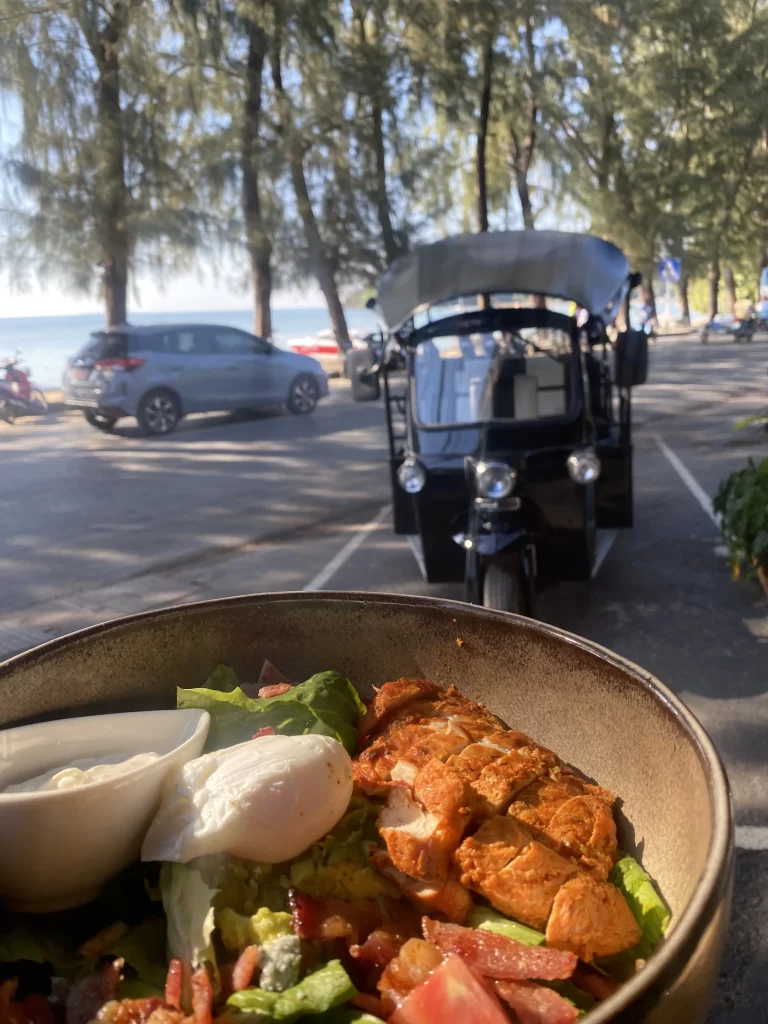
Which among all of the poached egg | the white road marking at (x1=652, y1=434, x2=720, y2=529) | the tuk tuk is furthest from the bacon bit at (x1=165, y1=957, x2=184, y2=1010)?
the white road marking at (x1=652, y1=434, x2=720, y2=529)

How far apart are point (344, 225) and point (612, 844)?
21932 millimetres

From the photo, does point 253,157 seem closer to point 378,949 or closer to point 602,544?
point 602,544

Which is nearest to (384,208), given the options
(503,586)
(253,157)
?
(253,157)

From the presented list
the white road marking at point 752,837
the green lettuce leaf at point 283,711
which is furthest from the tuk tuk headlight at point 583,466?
the green lettuce leaf at point 283,711

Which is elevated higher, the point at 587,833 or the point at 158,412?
the point at 158,412

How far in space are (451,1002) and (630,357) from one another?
202 inches

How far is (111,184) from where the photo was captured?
15.2 meters

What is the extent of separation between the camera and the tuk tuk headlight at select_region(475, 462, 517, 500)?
4773mm

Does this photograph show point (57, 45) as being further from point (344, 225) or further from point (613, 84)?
point (613, 84)

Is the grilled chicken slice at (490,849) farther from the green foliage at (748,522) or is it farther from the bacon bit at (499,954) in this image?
the green foliage at (748,522)

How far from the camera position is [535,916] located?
117 centimetres

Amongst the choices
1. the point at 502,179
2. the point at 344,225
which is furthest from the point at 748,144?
the point at 344,225

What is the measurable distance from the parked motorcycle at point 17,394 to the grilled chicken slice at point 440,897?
1104 cm

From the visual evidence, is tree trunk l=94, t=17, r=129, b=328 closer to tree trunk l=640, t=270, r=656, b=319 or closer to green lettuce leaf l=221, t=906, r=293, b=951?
green lettuce leaf l=221, t=906, r=293, b=951
